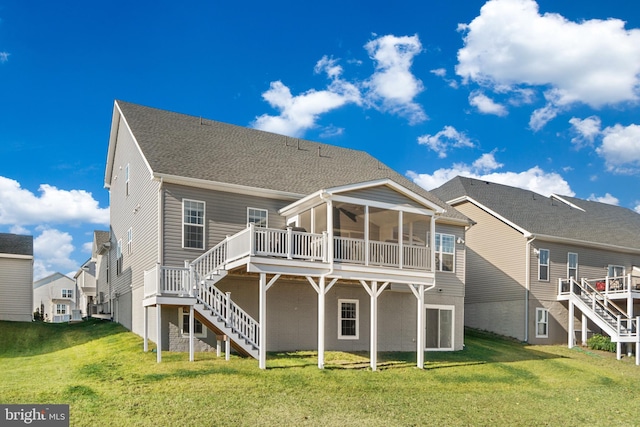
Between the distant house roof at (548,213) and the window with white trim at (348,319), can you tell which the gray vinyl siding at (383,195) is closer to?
the window with white trim at (348,319)

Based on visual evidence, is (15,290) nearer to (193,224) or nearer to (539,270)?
(193,224)

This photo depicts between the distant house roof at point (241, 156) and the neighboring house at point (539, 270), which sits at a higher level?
the distant house roof at point (241, 156)

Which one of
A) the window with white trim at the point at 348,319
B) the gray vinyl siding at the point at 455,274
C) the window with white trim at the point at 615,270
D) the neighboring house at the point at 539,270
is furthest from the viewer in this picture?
the window with white trim at the point at 615,270

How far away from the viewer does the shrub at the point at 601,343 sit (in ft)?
96.6

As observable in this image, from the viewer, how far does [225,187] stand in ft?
69.9

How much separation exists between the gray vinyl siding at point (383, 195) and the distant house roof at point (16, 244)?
19.7m

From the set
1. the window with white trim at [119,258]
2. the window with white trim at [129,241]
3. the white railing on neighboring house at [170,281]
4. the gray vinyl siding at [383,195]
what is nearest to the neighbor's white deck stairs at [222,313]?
the white railing on neighboring house at [170,281]

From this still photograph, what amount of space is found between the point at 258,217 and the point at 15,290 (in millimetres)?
16149

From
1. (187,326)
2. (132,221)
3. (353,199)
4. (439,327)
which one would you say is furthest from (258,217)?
(439,327)

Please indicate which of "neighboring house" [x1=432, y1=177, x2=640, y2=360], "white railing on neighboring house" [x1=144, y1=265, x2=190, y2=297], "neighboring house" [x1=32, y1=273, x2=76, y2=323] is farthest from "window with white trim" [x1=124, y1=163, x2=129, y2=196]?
"neighboring house" [x1=32, y1=273, x2=76, y2=323]

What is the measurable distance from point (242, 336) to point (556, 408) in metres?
8.82

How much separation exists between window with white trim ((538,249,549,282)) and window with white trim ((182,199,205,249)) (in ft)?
58.7

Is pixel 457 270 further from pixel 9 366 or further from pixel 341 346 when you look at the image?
pixel 9 366

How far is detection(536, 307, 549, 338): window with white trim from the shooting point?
101 feet
